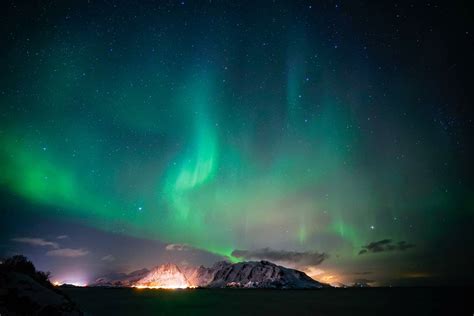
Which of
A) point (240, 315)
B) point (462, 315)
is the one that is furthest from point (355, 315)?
point (240, 315)

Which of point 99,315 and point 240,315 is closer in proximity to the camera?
point 99,315

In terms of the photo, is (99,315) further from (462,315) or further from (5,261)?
(462,315)

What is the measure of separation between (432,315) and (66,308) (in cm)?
7818

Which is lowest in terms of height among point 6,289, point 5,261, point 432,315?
point 432,315

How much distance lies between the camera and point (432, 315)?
66.1 metres

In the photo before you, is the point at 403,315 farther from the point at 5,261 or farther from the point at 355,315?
the point at 5,261

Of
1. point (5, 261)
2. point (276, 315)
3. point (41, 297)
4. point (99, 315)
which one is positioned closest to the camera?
point (41, 297)

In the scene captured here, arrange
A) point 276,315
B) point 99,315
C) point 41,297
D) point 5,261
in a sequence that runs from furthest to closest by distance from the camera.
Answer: point 276,315, point 99,315, point 5,261, point 41,297

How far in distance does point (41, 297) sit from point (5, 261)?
4.16 m

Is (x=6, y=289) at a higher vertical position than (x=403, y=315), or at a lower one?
higher

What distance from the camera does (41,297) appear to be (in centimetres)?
1391

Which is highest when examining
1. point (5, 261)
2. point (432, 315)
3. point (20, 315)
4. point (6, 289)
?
point (5, 261)

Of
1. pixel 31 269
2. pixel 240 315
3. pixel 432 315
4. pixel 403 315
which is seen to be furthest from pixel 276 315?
pixel 31 269

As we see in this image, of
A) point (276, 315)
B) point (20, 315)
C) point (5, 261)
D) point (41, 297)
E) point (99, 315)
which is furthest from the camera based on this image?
point (276, 315)
